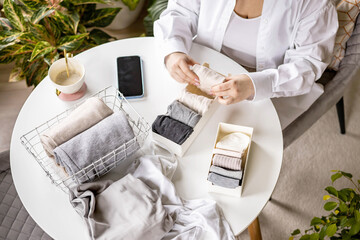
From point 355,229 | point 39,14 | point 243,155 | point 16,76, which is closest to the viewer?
point 355,229

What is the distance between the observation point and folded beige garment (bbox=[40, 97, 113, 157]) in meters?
1.07

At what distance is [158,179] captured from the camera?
1.12 metres

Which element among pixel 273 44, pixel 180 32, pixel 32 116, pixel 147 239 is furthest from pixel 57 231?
pixel 273 44

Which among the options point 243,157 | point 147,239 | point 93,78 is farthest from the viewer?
point 93,78

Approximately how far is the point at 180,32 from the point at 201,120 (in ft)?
1.35

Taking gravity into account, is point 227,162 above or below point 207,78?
below

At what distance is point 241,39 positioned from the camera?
4.76 ft

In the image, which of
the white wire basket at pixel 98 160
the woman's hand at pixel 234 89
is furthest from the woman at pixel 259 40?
the white wire basket at pixel 98 160

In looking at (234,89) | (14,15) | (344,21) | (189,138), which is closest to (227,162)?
(189,138)

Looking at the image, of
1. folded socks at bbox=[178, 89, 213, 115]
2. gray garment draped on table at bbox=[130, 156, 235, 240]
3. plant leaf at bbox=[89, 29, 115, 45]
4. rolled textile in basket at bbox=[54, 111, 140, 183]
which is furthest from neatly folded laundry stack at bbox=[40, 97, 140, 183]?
plant leaf at bbox=[89, 29, 115, 45]

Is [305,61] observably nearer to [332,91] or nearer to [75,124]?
[332,91]

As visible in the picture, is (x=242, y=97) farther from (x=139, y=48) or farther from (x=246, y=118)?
(x=139, y=48)

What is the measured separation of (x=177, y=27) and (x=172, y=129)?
18.3 inches

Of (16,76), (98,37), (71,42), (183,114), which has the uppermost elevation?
(183,114)
